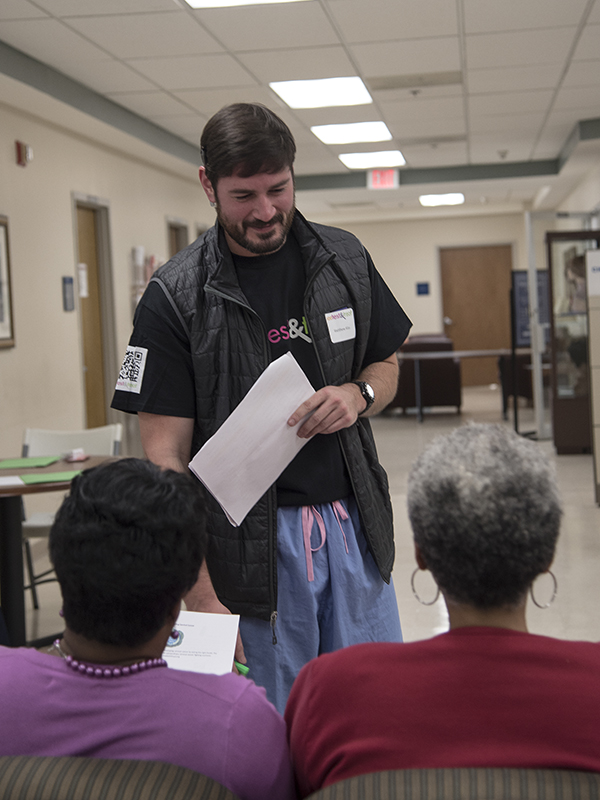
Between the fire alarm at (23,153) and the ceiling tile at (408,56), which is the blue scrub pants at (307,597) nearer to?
the ceiling tile at (408,56)

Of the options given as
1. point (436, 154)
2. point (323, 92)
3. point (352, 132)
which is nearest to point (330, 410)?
point (323, 92)

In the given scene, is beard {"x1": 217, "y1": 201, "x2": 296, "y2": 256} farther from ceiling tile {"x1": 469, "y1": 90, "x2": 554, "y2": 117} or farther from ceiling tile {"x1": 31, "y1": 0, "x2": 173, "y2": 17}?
ceiling tile {"x1": 469, "y1": 90, "x2": 554, "y2": 117}

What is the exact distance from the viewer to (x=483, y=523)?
928mm

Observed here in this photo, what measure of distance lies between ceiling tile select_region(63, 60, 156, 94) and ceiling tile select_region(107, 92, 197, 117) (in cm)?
15

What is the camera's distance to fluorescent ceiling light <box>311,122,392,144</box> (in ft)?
25.5

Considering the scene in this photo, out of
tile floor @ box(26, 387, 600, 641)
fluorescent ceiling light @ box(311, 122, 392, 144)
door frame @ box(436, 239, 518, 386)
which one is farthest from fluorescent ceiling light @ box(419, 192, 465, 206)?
tile floor @ box(26, 387, 600, 641)

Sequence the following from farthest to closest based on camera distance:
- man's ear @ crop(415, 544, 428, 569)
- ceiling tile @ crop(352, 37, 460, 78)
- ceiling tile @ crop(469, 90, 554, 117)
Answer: ceiling tile @ crop(469, 90, 554, 117) < ceiling tile @ crop(352, 37, 460, 78) < man's ear @ crop(415, 544, 428, 569)

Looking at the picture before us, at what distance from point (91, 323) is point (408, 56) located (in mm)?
3582

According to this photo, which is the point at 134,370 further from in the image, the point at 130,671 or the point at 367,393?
the point at 130,671

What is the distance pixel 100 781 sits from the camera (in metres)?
0.83

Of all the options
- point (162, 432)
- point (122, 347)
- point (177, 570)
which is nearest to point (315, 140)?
point (122, 347)

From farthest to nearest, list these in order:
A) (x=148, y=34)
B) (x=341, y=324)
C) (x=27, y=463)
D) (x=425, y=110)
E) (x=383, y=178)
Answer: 1. (x=383, y=178)
2. (x=425, y=110)
3. (x=148, y=34)
4. (x=27, y=463)
5. (x=341, y=324)

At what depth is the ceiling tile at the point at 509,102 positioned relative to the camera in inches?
269

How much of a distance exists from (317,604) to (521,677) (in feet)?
2.32
